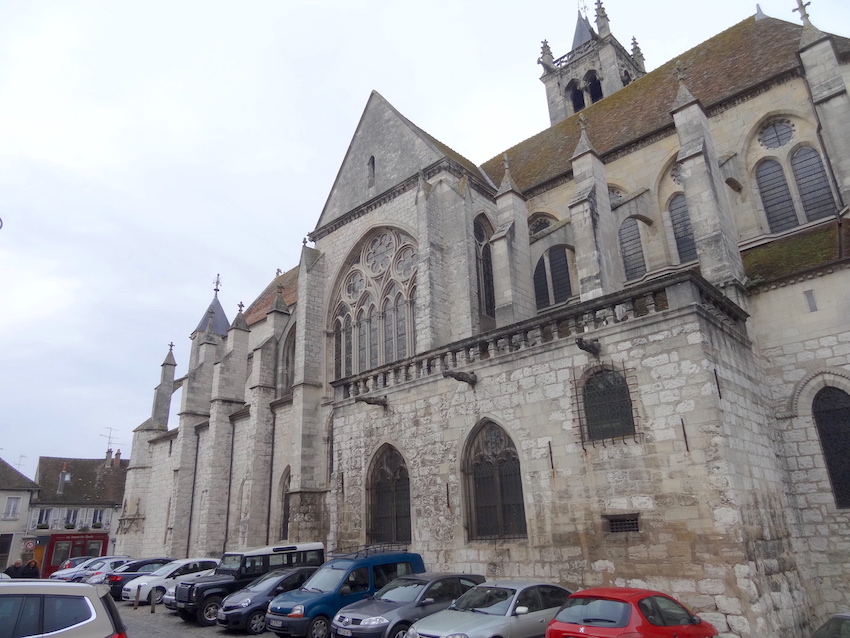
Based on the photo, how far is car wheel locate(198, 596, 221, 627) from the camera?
12016 mm

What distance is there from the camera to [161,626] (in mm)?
11914

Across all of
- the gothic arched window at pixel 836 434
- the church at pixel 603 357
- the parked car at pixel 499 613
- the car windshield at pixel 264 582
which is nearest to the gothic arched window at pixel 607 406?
the church at pixel 603 357

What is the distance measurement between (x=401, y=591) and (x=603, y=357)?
191 inches

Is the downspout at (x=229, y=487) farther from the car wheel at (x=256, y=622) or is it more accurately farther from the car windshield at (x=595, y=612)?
the car windshield at (x=595, y=612)

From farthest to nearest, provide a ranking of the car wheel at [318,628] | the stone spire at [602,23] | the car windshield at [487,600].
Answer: the stone spire at [602,23]
the car wheel at [318,628]
the car windshield at [487,600]

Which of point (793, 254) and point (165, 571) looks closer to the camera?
point (793, 254)

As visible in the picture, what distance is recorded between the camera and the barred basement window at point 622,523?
9164 mm

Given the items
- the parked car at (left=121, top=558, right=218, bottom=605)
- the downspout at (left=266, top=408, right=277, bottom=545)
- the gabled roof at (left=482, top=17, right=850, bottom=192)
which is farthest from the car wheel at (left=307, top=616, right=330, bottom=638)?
the gabled roof at (left=482, top=17, right=850, bottom=192)

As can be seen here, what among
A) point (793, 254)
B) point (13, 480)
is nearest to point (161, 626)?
point (793, 254)

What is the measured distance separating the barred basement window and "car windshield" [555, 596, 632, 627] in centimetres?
258

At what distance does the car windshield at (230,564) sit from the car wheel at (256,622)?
Result: 2.19m

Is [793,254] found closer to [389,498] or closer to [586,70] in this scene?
[389,498]

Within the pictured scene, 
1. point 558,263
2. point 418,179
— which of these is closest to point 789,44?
point 558,263

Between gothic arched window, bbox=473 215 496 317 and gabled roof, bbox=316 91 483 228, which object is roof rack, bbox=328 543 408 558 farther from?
gabled roof, bbox=316 91 483 228
